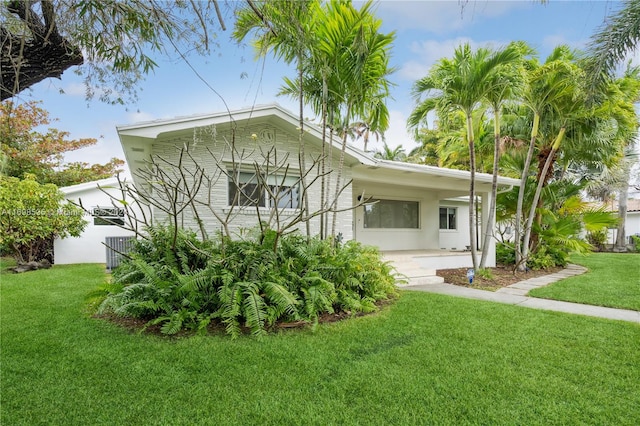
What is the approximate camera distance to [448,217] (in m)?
16.0

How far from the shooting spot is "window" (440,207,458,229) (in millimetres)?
15719

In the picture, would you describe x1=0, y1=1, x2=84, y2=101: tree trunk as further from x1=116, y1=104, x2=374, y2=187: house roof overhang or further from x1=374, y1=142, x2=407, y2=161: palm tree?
x1=374, y1=142, x2=407, y2=161: palm tree

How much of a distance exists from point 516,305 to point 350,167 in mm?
5227

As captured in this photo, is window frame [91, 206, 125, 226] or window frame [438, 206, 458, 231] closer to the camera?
window frame [91, 206, 125, 226]

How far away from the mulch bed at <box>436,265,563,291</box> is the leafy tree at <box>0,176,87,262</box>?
12991mm

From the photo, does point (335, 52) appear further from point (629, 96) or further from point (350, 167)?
point (629, 96)

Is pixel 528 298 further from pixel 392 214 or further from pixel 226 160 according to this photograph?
pixel 226 160

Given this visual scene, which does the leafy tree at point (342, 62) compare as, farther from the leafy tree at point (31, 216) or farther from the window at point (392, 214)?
the leafy tree at point (31, 216)

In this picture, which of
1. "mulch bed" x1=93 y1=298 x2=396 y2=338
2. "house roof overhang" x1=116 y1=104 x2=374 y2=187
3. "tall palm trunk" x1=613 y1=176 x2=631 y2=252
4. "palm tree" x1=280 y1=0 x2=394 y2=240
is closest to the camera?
"mulch bed" x1=93 y1=298 x2=396 y2=338

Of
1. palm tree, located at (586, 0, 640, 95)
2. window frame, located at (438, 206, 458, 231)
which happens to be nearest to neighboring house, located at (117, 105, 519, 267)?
window frame, located at (438, 206, 458, 231)

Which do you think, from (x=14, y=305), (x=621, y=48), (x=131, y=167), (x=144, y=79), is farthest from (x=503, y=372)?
(x=131, y=167)

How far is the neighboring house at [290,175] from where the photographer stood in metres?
7.30

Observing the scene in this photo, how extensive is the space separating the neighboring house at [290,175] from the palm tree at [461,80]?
6.45 ft

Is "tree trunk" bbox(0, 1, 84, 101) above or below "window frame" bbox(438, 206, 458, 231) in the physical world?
above
